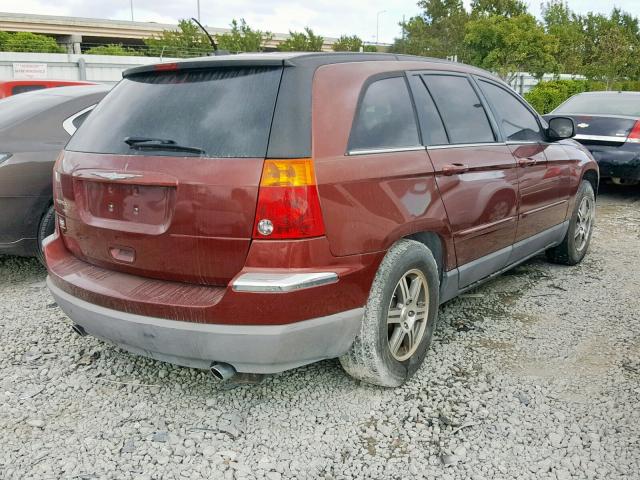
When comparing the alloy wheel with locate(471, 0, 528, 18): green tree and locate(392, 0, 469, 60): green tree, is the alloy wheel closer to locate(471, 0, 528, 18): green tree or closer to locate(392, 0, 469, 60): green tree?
locate(471, 0, 528, 18): green tree

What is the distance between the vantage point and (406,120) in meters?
3.31

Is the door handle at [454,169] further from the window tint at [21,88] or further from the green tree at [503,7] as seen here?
A: the green tree at [503,7]

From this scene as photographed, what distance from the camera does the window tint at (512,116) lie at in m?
4.27

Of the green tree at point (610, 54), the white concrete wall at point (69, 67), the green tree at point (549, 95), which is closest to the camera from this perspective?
the white concrete wall at point (69, 67)

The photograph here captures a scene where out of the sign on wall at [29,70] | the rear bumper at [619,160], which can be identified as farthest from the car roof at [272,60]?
the sign on wall at [29,70]

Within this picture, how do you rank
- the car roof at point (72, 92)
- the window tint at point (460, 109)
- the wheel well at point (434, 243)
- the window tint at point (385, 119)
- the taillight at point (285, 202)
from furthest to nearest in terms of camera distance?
the car roof at point (72, 92)
the window tint at point (460, 109)
the wheel well at point (434, 243)
the window tint at point (385, 119)
the taillight at point (285, 202)

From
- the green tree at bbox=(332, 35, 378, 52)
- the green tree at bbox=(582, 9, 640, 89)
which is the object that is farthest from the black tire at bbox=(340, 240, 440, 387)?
the green tree at bbox=(332, 35, 378, 52)

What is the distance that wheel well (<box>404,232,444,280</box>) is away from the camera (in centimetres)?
334

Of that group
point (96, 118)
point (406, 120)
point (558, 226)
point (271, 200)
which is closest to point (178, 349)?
point (271, 200)

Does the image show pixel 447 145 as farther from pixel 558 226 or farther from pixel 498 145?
pixel 558 226

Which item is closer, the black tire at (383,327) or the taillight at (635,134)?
the black tire at (383,327)

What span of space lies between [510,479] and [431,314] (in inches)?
42.7

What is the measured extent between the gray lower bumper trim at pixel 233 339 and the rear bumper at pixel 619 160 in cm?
674

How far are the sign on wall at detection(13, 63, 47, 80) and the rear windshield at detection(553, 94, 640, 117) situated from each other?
1447 cm
